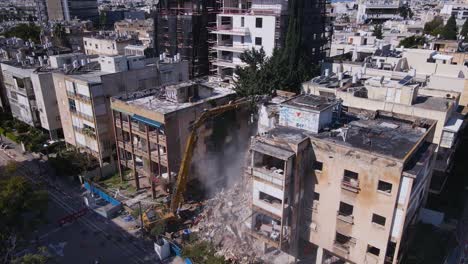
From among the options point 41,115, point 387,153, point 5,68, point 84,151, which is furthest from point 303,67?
point 5,68

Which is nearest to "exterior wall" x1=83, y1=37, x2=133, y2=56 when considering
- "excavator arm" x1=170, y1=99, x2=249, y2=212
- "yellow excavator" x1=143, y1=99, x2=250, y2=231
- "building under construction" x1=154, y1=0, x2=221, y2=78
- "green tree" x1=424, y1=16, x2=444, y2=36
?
"building under construction" x1=154, y1=0, x2=221, y2=78

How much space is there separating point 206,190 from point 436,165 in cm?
2497

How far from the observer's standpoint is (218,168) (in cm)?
4228

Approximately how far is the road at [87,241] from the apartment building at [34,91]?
1731 centimetres

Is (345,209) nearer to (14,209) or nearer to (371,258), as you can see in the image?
(371,258)

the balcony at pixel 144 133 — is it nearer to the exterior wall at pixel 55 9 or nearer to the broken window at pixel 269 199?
the broken window at pixel 269 199

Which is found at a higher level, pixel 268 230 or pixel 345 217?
pixel 345 217

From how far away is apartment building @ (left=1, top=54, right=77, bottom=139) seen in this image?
51719 mm

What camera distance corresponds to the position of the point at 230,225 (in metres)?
33.4

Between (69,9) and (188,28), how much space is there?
14088 cm

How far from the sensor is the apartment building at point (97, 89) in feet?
145

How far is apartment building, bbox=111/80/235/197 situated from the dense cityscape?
0.18m

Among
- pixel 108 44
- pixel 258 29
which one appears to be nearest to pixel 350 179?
pixel 258 29

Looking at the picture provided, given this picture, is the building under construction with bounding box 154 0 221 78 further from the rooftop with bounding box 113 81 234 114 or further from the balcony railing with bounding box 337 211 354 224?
the balcony railing with bounding box 337 211 354 224
